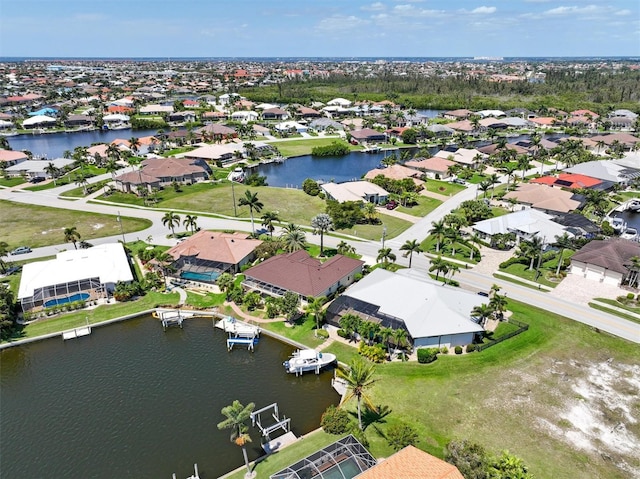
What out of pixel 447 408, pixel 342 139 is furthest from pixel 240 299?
pixel 342 139

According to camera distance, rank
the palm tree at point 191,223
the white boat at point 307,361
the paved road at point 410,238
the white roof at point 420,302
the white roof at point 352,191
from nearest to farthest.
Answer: the white boat at point 307,361, the white roof at point 420,302, the paved road at point 410,238, the palm tree at point 191,223, the white roof at point 352,191

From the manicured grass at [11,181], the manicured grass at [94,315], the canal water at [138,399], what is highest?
the manicured grass at [11,181]

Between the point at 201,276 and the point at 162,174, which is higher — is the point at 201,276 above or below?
below

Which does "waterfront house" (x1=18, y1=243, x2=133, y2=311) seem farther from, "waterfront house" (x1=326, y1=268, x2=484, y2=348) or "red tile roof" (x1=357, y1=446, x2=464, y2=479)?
"red tile roof" (x1=357, y1=446, x2=464, y2=479)

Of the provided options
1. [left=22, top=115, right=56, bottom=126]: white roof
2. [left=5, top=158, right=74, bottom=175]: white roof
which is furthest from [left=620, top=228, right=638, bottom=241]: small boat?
[left=22, top=115, right=56, bottom=126]: white roof

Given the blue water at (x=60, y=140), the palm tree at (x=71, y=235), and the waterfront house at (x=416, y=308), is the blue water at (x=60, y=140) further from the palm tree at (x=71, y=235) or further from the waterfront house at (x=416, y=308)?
the waterfront house at (x=416, y=308)

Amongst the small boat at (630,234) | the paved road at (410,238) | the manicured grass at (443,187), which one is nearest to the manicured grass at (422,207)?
the paved road at (410,238)

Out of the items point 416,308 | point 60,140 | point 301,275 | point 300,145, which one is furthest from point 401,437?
point 60,140

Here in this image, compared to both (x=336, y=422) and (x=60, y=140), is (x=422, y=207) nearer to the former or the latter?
(x=336, y=422)
